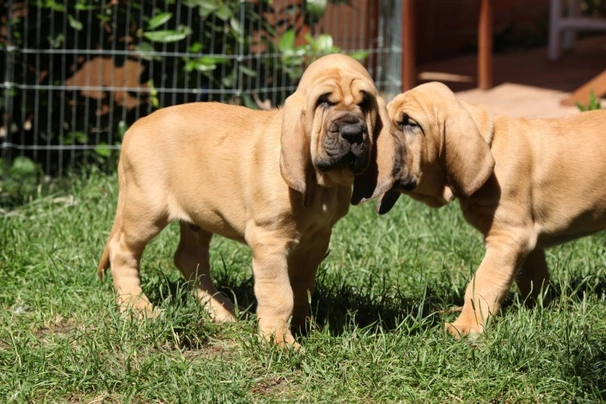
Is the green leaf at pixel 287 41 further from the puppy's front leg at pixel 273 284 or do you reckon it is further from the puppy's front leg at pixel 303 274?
the puppy's front leg at pixel 273 284

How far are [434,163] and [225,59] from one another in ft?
11.8

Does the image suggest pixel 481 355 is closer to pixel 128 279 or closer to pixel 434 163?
pixel 434 163

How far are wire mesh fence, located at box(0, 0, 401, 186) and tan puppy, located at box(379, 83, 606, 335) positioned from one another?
11.1ft

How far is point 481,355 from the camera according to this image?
4.61 m

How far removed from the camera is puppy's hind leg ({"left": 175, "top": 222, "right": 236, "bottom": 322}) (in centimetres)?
544

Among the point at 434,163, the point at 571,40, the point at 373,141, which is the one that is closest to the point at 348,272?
the point at 434,163

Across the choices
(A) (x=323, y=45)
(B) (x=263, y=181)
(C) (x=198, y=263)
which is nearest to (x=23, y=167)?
(A) (x=323, y=45)

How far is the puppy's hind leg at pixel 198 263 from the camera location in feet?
17.8

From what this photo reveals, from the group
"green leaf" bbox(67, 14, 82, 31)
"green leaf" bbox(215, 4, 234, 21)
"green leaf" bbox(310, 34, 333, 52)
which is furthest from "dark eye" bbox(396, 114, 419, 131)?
"green leaf" bbox(67, 14, 82, 31)

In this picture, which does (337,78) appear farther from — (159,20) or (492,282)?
(159,20)

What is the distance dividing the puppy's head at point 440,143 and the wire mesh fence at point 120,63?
133 inches

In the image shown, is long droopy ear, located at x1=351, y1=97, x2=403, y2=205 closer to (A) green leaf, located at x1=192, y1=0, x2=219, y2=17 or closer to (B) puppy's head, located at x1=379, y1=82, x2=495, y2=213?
(B) puppy's head, located at x1=379, y1=82, x2=495, y2=213

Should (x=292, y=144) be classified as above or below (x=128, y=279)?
above

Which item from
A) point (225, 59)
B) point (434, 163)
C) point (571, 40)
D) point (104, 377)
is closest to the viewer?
point (104, 377)
